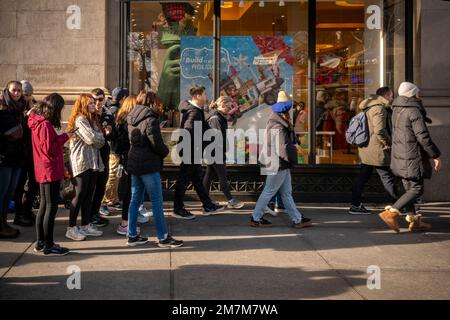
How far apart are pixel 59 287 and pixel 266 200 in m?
3.66

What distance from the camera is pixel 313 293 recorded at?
567 cm

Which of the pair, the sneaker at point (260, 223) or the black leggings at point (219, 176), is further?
the black leggings at point (219, 176)

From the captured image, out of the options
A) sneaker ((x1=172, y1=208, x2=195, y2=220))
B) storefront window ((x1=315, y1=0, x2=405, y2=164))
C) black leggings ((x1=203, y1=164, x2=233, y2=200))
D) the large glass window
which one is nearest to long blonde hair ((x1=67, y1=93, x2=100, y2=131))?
sneaker ((x1=172, y1=208, x2=195, y2=220))

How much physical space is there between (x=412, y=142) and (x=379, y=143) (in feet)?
3.96

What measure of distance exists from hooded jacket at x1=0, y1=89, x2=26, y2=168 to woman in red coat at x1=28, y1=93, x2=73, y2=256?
937 mm

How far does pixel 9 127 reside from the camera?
7.87 metres

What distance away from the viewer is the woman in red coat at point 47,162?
6.93 metres

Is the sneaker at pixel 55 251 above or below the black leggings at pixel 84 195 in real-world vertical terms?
below

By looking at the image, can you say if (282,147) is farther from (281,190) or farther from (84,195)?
(84,195)

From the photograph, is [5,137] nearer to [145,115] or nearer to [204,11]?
[145,115]

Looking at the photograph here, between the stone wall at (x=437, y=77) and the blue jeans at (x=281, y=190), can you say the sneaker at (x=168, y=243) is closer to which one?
the blue jeans at (x=281, y=190)

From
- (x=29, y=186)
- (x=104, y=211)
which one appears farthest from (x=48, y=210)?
(x=104, y=211)

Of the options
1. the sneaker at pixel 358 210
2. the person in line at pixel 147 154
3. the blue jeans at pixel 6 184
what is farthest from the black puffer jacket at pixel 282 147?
the blue jeans at pixel 6 184

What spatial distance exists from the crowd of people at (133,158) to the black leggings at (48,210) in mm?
11
